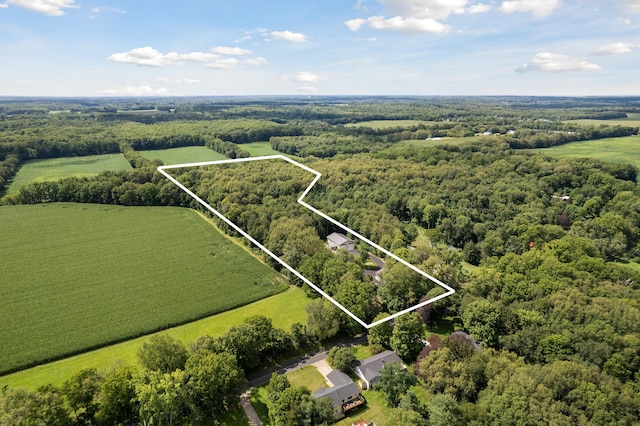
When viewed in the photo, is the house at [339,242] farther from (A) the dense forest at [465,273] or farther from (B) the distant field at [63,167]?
(B) the distant field at [63,167]

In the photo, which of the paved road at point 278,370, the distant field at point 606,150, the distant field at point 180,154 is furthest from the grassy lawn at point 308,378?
the distant field at point 606,150

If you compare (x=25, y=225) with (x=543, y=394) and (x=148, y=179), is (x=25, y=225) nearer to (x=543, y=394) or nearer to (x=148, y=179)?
(x=148, y=179)

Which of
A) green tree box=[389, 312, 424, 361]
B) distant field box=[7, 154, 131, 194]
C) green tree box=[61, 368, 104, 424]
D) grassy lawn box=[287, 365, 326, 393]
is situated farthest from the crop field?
distant field box=[7, 154, 131, 194]

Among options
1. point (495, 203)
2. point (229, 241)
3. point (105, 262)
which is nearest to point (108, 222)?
point (105, 262)

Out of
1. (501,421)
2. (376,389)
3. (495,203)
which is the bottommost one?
(376,389)

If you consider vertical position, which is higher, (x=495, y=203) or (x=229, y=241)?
(x=495, y=203)

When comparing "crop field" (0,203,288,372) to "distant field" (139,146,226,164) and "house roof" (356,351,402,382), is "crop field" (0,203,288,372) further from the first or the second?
"distant field" (139,146,226,164)

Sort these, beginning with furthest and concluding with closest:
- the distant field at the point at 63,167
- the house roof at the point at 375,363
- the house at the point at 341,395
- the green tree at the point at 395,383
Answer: the distant field at the point at 63,167 < the house roof at the point at 375,363 < the green tree at the point at 395,383 < the house at the point at 341,395
